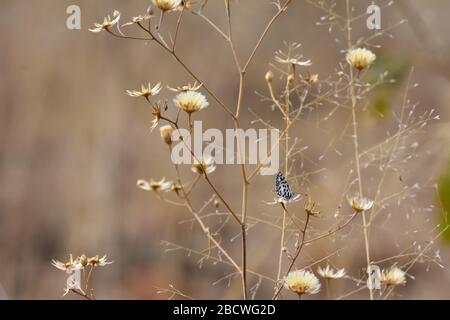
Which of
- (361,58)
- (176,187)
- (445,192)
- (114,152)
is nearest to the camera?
(176,187)

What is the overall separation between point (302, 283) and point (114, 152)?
7.02 ft

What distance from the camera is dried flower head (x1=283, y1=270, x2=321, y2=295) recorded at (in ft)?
2.52

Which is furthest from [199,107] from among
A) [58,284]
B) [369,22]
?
[58,284]

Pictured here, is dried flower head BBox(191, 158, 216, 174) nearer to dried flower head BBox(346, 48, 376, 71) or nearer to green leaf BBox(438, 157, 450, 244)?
dried flower head BBox(346, 48, 376, 71)

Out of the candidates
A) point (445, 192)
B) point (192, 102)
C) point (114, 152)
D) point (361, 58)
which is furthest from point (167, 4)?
point (114, 152)

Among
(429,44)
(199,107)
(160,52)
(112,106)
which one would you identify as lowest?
(199,107)

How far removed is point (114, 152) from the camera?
2.86 meters

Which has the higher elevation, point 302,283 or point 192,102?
point 192,102

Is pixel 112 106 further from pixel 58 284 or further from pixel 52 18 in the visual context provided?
pixel 58 284

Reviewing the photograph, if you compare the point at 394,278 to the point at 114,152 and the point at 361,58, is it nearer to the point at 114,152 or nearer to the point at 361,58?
the point at 361,58

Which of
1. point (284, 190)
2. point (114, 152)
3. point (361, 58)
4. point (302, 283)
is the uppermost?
point (114, 152)

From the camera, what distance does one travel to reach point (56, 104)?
10.3ft

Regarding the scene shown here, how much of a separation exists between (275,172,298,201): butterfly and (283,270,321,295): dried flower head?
Answer: 78 millimetres
